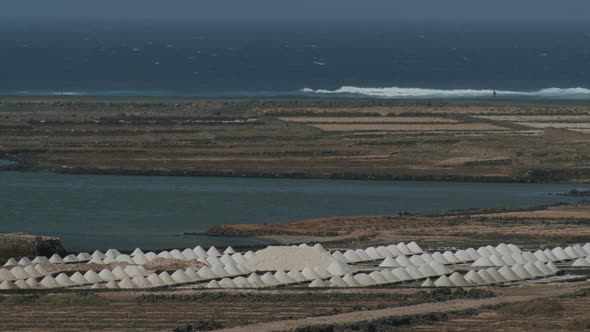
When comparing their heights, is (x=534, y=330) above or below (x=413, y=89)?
above

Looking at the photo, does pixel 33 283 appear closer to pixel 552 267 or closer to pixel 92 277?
pixel 92 277

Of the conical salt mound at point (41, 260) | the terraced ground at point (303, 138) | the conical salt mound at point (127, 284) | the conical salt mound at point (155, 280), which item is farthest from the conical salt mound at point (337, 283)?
the terraced ground at point (303, 138)

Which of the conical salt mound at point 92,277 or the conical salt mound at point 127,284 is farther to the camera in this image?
the conical salt mound at point 92,277

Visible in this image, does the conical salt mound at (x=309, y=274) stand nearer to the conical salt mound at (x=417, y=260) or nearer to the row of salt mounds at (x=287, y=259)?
the row of salt mounds at (x=287, y=259)

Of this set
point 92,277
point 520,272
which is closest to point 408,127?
point 520,272

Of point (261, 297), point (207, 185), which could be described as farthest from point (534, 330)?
point (207, 185)

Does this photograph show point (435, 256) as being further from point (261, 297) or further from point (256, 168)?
point (256, 168)
